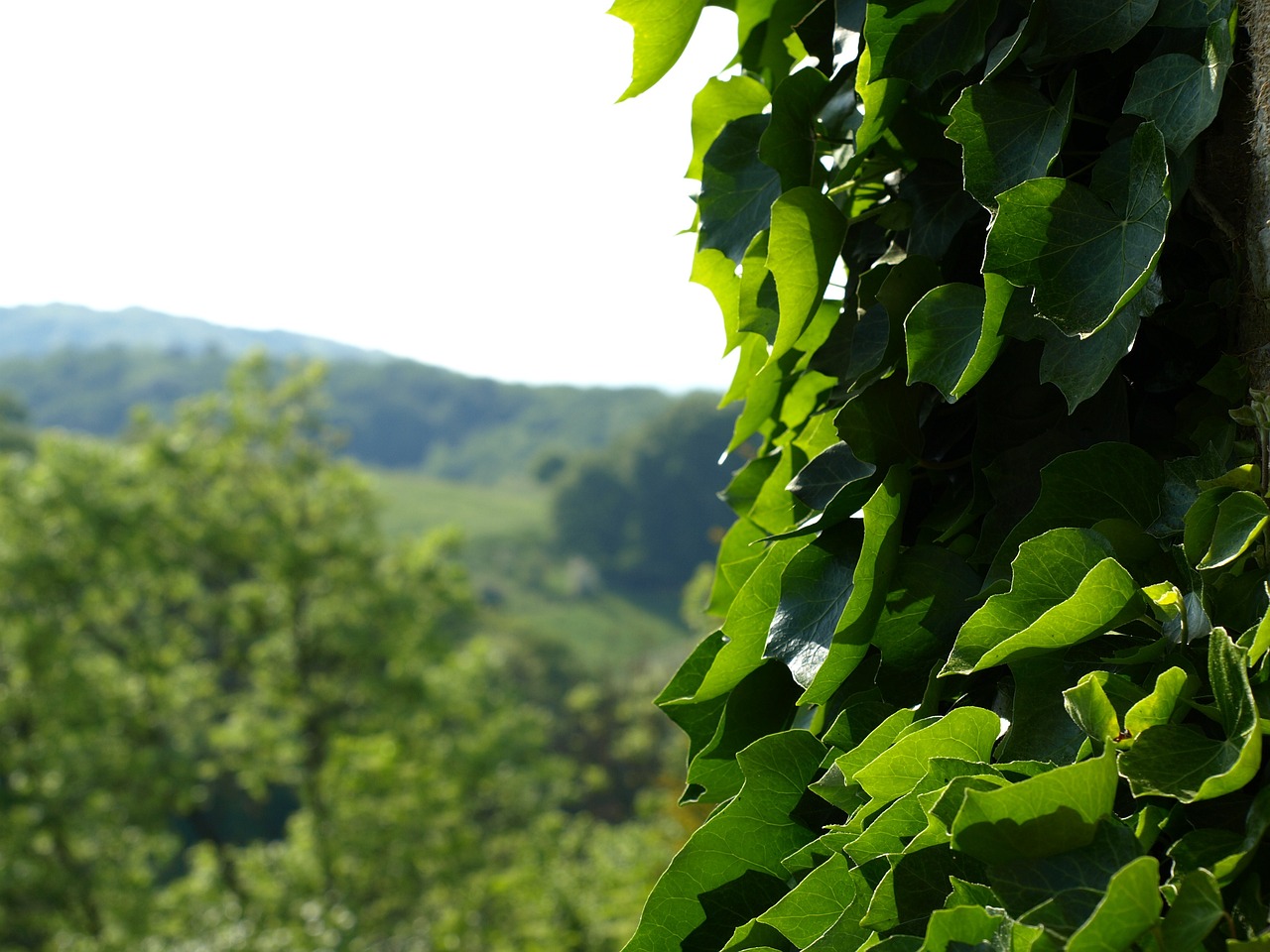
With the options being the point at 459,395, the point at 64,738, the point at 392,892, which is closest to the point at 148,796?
the point at 64,738

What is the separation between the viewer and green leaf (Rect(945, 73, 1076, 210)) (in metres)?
0.73

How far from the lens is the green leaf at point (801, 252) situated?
86 centimetres

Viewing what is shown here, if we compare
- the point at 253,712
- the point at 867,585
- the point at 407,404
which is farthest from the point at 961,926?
the point at 407,404

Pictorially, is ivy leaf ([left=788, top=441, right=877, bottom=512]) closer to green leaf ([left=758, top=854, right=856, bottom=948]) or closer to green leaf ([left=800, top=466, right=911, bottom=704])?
green leaf ([left=800, top=466, right=911, bottom=704])

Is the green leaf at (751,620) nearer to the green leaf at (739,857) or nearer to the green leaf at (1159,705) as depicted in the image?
the green leaf at (739,857)

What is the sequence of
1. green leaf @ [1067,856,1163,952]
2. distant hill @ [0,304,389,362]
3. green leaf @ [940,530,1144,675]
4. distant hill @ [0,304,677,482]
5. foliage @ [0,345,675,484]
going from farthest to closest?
distant hill @ [0,304,389,362], foliage @ [0,345,675,484], distant hill @ [0,304,677,482], green leaf @ [940,530,1144,675], green leaf @ [1067,856,1163,952]

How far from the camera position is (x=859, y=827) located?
0.74 meters

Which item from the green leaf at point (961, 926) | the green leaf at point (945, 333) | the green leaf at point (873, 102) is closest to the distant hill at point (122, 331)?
the green leaf at point (873, 102)

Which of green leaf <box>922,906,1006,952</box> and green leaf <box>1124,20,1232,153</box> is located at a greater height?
→ green leaf <box>1124,20,1232,153</box>

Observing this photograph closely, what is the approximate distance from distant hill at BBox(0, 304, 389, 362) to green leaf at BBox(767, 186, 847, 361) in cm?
12581

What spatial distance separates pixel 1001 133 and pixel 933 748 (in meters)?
0.44

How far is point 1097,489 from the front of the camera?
28.9 inches

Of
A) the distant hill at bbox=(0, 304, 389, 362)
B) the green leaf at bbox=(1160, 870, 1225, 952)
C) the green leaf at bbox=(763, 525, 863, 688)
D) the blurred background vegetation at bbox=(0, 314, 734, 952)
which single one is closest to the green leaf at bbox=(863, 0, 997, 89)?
the green leaf at bbox=(763, 525, 863, 688)

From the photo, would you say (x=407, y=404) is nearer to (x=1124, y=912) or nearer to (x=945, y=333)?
(x=945, y=333)
